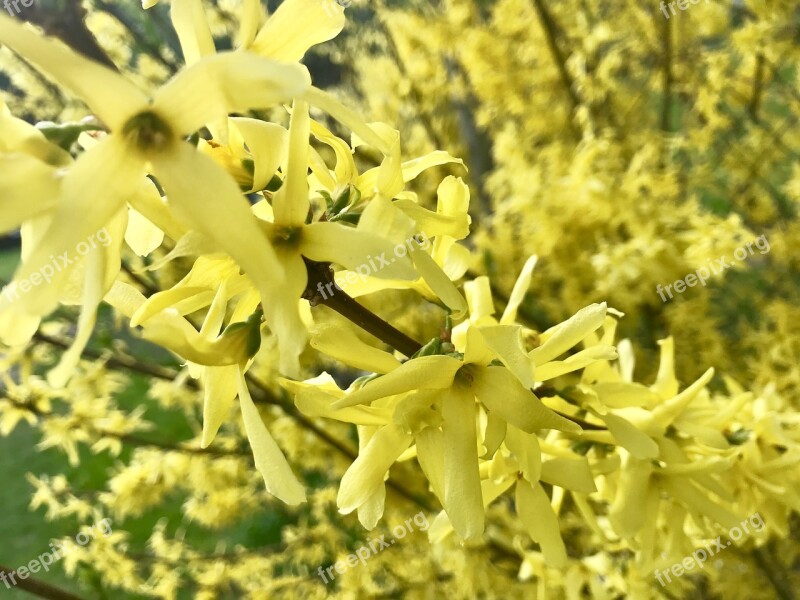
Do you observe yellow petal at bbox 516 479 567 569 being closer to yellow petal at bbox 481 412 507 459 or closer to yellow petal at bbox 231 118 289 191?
yellow petal at bbox 481 412 507 459

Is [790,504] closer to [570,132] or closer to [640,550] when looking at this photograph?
[640,550]

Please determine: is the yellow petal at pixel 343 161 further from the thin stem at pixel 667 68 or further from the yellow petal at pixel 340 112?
the thin stem at pixel 667 68

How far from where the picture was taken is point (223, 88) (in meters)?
0.28

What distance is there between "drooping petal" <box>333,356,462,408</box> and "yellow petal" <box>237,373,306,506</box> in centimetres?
4

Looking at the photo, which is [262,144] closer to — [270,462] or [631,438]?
[270,462]

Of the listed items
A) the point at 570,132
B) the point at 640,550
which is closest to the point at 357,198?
the point at 640,550

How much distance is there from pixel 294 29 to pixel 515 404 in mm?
256

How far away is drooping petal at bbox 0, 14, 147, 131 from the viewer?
267mm

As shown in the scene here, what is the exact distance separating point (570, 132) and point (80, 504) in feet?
4.62

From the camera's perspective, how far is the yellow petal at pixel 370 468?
0.42 meters

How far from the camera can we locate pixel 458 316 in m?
0.45

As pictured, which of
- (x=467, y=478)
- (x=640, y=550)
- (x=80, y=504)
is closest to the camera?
(x=467, y=478)

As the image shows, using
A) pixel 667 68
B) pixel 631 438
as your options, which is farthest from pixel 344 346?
pixel 667 68

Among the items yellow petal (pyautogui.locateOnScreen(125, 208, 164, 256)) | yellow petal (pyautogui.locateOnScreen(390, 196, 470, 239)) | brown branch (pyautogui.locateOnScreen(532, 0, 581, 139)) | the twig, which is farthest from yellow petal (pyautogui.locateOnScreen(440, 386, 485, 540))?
brown branch (pyautogui.locateOnScreen(532, 0, 581, 139))
